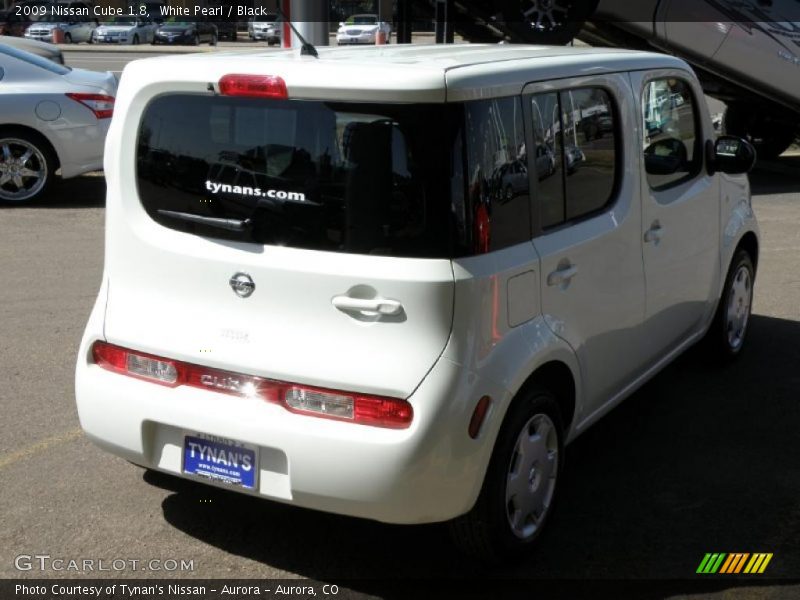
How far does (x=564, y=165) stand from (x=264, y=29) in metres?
47.2

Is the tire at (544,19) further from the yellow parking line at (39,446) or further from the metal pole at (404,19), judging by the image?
the yellow parking line at (39,446)

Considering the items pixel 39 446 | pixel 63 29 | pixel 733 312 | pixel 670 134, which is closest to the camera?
pixel 39 446

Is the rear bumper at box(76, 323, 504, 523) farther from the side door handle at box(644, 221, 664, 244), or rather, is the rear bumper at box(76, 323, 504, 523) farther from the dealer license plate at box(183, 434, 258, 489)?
the side door handle at box(644, 221, 664, 244)

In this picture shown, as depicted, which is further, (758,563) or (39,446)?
(39,446)

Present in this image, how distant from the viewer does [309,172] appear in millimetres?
3406

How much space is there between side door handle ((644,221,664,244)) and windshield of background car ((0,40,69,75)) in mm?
7484

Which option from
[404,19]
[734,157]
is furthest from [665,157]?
[404,19]

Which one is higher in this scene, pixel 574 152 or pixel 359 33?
pixel 574 152

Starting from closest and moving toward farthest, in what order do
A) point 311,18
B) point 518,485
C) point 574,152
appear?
point 518,485 → point 574,152 → point 311,18

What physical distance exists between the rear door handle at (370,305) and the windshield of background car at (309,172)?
0.50ft

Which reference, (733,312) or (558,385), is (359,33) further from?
(558,385)

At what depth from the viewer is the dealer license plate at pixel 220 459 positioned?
11.3ft

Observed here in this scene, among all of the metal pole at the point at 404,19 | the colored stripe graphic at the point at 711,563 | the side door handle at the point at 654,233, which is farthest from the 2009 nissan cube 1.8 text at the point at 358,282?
the metal pole at the point at 404,19

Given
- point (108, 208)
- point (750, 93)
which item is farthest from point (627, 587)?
point (750, 93)
